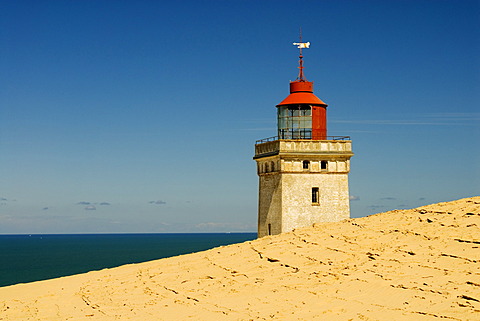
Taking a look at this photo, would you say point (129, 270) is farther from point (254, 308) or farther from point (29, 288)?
point (254, 308)

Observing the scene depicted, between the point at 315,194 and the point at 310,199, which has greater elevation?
the point at 315,194

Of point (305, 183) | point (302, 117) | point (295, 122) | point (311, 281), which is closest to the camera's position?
point (311, 281)

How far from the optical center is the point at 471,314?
12859 mm

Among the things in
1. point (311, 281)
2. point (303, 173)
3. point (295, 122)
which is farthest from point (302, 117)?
point (311, 281)

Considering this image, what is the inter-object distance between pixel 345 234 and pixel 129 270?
778cm

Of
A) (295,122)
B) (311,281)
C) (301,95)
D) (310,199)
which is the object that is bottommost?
(311,281)

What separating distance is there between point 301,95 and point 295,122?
5.31 feet

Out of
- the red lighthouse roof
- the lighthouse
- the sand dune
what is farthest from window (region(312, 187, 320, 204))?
the sand dune

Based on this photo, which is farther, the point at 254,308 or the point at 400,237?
the point at 400,237

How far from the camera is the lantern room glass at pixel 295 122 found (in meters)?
34.2

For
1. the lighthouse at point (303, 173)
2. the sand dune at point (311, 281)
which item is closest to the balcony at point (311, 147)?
the lighthouse at point (303, 173)

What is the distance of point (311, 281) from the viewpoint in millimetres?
16984

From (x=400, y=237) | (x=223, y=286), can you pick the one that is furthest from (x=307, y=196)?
(x=223, y=286)

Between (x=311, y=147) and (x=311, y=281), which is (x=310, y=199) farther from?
(x=311, y=281)
